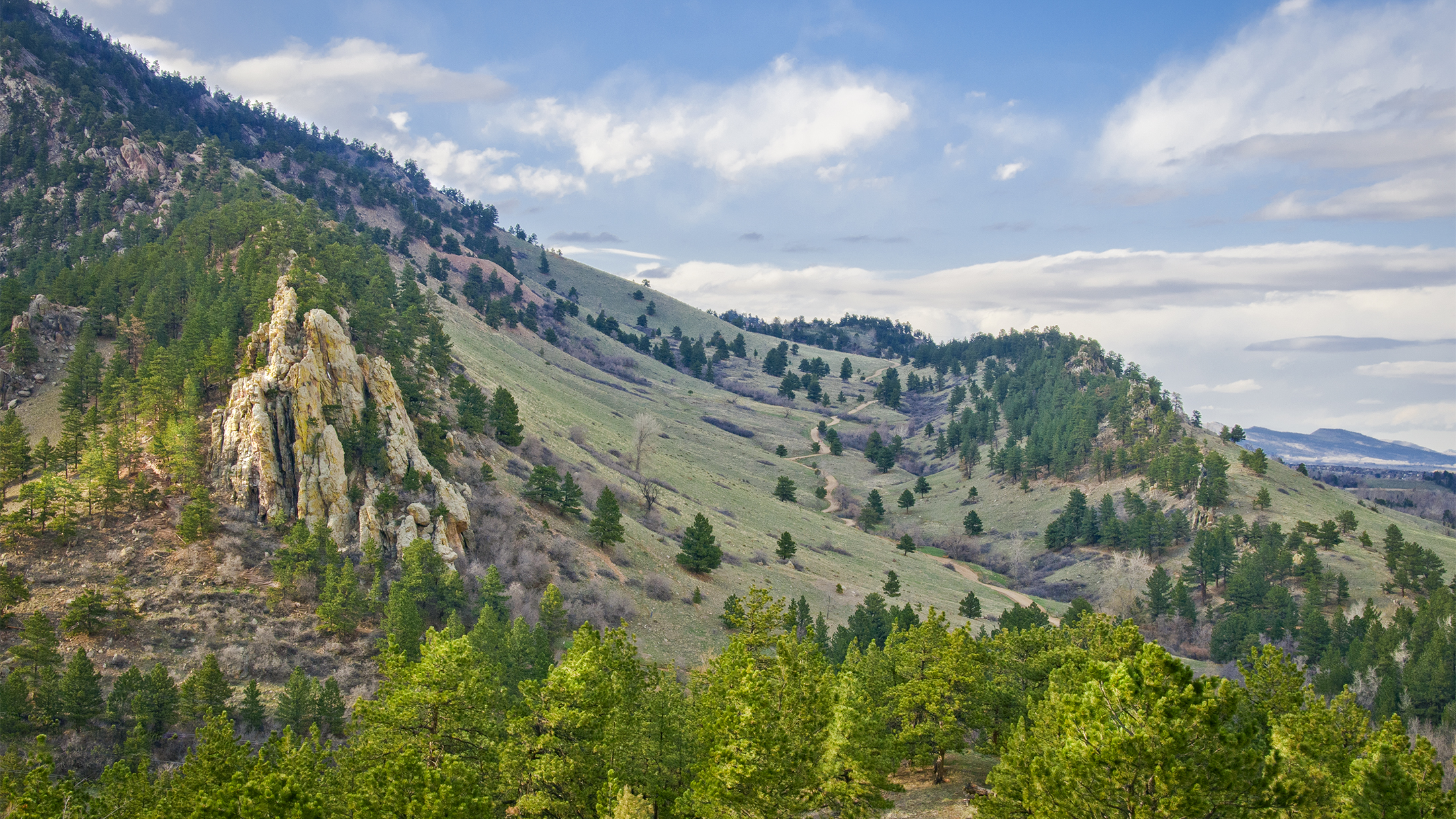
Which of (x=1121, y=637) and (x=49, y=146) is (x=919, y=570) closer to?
(x=1121, y=637)

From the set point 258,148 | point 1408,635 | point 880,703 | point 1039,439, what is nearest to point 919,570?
point 1408,635

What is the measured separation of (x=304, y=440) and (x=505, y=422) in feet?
78.4

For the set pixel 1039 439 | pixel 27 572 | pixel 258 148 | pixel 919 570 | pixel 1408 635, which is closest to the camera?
pixel 27 572

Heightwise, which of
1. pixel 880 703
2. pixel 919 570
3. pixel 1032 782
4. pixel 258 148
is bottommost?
pixel 919 570

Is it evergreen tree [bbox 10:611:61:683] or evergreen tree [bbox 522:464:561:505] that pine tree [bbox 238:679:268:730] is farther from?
evergreen tree [bbox 522:464:561:505]

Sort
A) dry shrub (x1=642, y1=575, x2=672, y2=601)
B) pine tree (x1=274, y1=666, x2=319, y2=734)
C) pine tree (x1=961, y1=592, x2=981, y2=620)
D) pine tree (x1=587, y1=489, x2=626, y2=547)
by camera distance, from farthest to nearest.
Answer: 1. pine tree (x1=961, y1=592, x2=981, y2=620)
2. pine tree (x1=587, y1=489, x2=626, y2=547)
3. dry shrub (x1=642, y1=575, x2=672, y2=601)
4. pine tree (x1=274, y1=666, x2=319, y2=734)

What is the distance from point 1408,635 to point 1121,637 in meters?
55.0

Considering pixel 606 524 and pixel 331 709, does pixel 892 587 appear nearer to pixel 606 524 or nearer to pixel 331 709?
pixel 606 524

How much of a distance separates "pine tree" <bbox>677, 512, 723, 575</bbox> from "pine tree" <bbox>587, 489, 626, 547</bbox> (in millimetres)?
6015

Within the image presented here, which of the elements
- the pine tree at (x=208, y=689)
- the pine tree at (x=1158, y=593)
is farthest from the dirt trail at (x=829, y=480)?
the pine tree at (x=208, y=689)

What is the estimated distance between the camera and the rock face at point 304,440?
147 ft

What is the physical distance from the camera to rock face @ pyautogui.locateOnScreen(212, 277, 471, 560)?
4488cm

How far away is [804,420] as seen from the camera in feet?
536

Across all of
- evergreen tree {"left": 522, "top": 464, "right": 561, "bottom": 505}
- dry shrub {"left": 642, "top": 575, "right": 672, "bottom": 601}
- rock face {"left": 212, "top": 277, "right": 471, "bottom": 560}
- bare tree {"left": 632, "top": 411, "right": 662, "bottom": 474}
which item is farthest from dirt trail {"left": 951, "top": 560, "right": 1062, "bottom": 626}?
rock face {"left": 212, "top": 277, "right": 471, "bottom": 560}
